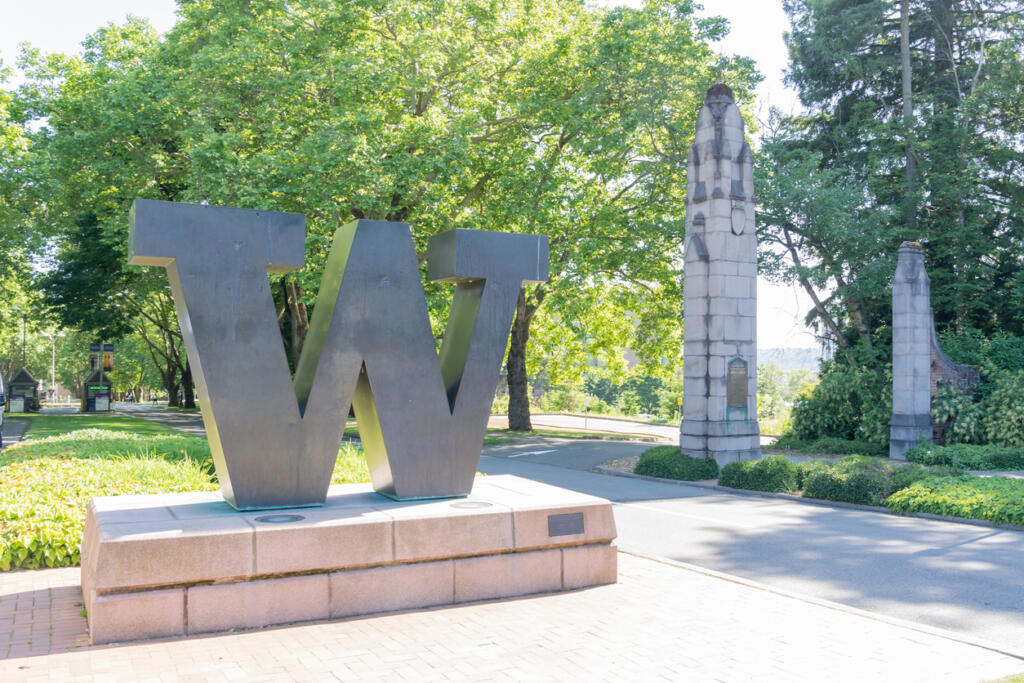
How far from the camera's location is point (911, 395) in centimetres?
2216

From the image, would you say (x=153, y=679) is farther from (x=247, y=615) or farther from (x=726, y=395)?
(x=726, y=395)

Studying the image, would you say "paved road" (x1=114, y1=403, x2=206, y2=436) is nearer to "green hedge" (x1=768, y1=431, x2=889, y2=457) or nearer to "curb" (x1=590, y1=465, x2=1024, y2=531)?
"curb" (x1=590, y1=465, x2=1024, y2=531)

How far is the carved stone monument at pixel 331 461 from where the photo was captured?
21.6ft

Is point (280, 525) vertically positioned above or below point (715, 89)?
below

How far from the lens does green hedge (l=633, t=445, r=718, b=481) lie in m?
17.5

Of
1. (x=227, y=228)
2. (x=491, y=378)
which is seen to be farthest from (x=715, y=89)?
(x=227, y=228)

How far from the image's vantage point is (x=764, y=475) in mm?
15930

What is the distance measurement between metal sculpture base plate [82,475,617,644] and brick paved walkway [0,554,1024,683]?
185 millimetres

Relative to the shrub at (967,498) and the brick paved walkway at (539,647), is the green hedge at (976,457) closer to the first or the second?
the shrub at (967,498)

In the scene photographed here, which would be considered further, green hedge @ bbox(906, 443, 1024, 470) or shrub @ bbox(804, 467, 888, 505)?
A: green hedge @ bbox(906, 443, 1024, 470)

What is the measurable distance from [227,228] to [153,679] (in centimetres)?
396

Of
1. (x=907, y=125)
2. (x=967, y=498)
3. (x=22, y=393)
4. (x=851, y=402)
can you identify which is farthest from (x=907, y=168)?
(x=22, y=393)

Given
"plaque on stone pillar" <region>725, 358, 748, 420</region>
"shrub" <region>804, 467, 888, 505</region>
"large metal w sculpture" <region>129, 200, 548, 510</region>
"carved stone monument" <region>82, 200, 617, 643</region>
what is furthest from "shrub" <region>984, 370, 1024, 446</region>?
"large metal w sculpture" <region>129, 200, 548, 510</region>

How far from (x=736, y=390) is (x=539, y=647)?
13.1m
